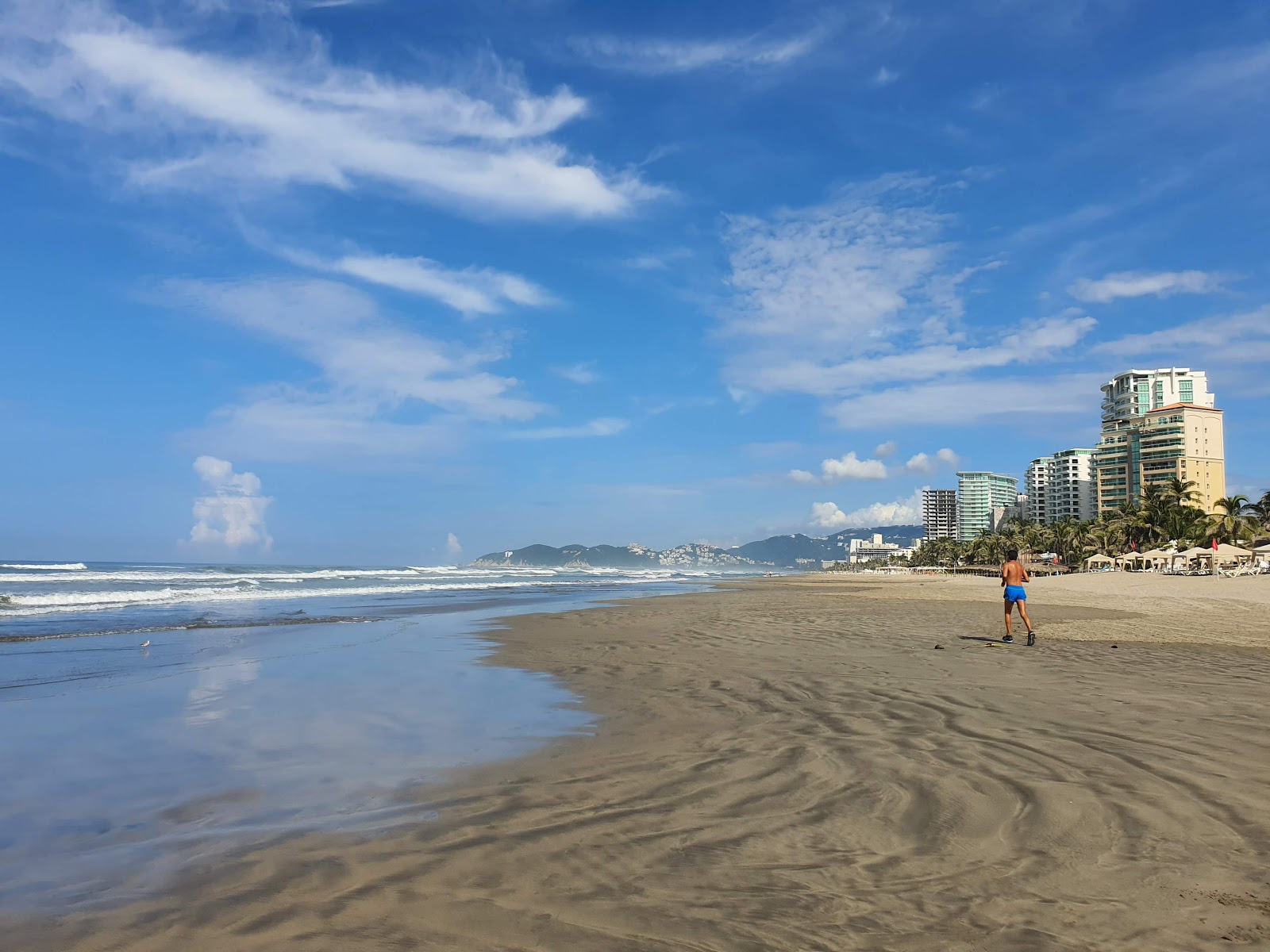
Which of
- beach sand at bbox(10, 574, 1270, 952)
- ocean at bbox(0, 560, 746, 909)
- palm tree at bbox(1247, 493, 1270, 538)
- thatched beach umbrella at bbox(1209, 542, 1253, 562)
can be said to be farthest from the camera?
palm tree at bbox(1247, 493, 1270, 538)

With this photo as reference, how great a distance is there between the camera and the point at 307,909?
3.68 m

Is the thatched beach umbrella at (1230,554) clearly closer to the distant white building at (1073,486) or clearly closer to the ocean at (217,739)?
the ocean at (217,739)

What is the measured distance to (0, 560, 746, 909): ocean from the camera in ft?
15.4

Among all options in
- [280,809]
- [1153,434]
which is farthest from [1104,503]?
[280,809]

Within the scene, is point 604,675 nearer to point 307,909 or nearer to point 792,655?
point 792,655

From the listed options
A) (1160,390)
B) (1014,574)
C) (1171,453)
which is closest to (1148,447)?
(1171,453)

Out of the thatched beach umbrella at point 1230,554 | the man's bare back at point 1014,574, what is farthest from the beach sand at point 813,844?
the thatched beach umbrella at point 1230,554

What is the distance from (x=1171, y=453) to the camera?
451 feet

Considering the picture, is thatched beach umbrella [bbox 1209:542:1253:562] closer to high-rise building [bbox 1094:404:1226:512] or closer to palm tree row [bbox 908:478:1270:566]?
palm tree row [bbox 908:478:1270:566]

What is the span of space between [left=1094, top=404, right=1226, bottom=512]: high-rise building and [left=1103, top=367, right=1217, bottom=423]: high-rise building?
17569mm

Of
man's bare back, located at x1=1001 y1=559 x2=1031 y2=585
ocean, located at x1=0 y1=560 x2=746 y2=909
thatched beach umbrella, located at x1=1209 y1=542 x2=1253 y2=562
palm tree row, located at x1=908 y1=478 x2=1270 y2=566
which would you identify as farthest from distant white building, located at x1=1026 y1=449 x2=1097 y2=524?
ocean, located at x1=0 y1=560 x2=746 y2=909

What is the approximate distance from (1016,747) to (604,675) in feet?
21.5

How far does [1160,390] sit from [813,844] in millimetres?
193326

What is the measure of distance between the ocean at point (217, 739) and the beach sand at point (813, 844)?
0.48 metres
